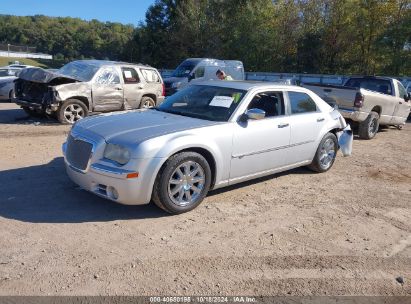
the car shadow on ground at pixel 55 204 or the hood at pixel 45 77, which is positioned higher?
the hood at pixel 45 77

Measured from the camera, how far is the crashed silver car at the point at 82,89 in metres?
10.5

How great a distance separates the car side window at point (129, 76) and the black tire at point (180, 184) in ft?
24.6

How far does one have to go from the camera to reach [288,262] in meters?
3.94

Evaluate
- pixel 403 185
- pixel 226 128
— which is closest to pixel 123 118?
pixel 226 128

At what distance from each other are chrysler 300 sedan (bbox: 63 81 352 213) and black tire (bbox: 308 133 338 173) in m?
0.04

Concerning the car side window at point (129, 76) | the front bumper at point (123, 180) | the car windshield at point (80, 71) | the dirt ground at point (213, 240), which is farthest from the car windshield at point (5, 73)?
the front bumper at point (123, 180)

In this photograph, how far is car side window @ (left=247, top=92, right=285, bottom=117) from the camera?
5.83 metres

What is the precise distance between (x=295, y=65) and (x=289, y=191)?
28028 mm

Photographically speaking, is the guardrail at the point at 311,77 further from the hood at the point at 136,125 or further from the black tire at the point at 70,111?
the hood at the point at 136,125

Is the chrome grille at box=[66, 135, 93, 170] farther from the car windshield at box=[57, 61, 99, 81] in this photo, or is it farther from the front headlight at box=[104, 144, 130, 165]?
the car windshield at box=[57, 61, 99, 81]

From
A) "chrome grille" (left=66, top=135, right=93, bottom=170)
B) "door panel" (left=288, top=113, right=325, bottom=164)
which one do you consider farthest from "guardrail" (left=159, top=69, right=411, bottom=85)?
"chrome grille" (left=66, top=135, right=93, bottom=170)

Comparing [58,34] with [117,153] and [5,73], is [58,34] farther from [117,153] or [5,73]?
[117,153]

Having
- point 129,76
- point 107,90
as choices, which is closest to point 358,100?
point 129,76

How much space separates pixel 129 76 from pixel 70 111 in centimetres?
211
